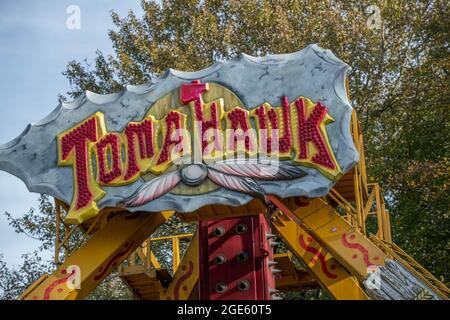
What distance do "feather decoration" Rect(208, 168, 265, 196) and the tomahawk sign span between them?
0.43 meters

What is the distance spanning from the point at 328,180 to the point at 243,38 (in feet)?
49.9

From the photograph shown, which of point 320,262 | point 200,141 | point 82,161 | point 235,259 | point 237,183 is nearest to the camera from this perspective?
point 237,183

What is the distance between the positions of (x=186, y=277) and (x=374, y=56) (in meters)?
12.5

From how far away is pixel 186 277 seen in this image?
69.7 ft

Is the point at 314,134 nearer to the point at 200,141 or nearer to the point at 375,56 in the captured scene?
the point at 200,141

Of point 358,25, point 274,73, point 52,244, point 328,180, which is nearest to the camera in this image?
point 328,180

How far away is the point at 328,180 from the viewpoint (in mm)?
16672

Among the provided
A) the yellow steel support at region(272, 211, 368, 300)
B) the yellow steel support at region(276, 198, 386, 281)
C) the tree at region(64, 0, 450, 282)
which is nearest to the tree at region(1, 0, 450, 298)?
the tree at region(64, 0, 450, 282)

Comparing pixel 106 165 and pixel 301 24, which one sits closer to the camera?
pixel 106 165

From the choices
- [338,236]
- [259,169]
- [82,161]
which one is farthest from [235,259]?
[82,161]

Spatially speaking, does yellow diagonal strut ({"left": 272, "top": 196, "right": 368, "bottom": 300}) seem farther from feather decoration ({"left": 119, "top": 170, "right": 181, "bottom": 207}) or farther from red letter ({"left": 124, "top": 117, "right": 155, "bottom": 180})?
red letter ({"left": 124, "top": 117, "right": 155, "bottom": 180})

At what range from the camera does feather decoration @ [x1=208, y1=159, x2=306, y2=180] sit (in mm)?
16859
